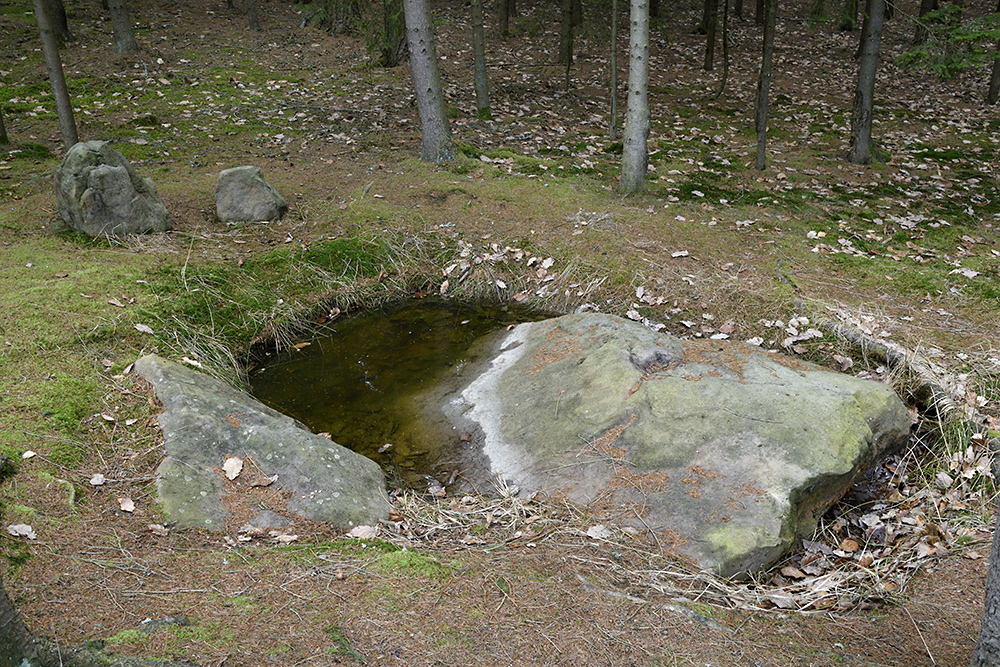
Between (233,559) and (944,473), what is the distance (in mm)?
4556

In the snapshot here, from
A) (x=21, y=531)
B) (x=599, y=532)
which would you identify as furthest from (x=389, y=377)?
(x=21, y=531)

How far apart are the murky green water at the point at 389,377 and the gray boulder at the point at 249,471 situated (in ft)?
2.19

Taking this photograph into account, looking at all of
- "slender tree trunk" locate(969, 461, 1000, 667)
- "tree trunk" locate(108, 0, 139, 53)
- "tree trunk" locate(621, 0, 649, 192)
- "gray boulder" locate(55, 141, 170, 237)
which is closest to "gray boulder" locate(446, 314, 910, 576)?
"slender tree trunk" locate(969, 461, 1000, 667)

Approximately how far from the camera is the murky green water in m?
5.28

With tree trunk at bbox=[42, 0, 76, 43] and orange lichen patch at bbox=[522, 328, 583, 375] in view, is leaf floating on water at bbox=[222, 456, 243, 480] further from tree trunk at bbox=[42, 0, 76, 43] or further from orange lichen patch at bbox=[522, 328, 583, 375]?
tree trunk at bbox=[42, 0, 76, 43]

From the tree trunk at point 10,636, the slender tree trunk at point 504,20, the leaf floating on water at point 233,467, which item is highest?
the slender tree trunk at point 504,20

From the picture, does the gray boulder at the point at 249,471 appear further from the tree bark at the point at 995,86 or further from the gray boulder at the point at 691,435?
the tree bark at the point at 995,86

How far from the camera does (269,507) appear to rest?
3941 mm

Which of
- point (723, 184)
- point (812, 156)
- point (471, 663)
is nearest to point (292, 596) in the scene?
point (471, 663)

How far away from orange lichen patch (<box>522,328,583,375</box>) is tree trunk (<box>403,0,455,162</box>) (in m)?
4.89

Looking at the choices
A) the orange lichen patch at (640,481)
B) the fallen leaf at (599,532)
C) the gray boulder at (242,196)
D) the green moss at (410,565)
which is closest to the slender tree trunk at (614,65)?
the gray boulder at (242,196)

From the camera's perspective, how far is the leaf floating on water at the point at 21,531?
3.27m

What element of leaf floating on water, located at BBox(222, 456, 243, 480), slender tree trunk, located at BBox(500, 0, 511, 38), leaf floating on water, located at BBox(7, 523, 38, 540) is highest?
slender tree trunk, located at BBox(500, 0, 511, 38)

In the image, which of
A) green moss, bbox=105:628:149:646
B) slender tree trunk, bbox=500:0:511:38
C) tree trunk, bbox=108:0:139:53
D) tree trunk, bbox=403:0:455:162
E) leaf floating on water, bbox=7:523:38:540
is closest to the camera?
green moss, bbox=105:628:149:646
